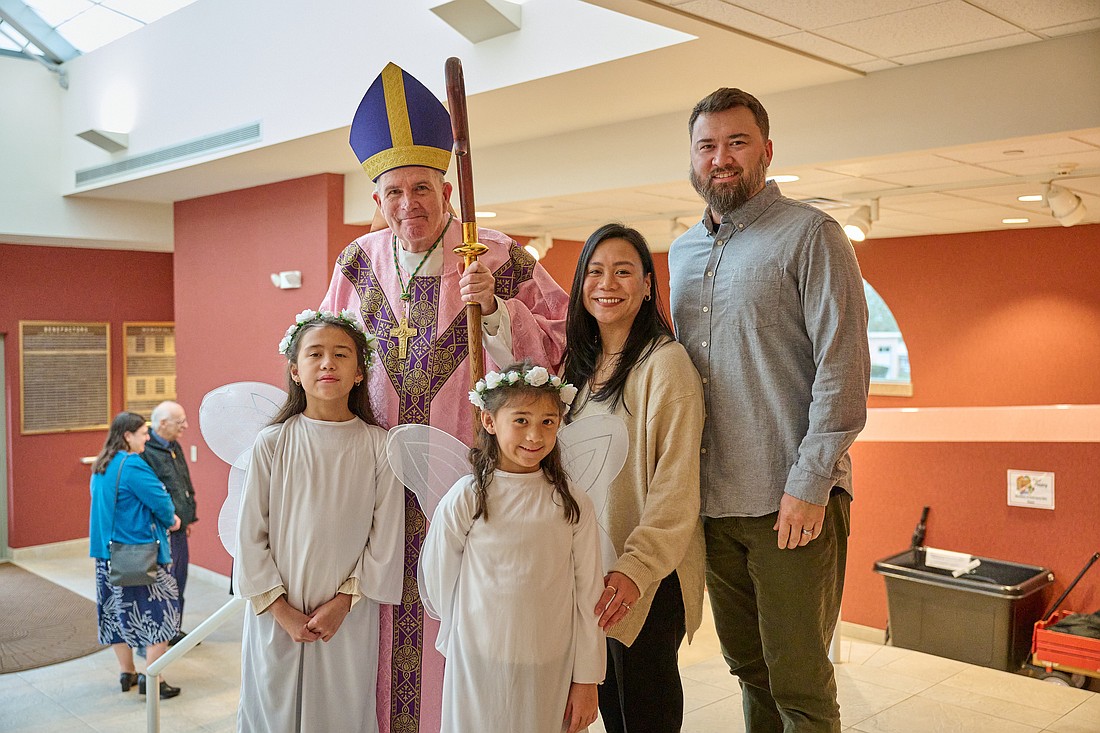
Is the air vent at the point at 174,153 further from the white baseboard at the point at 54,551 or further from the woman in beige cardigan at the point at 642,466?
the woman in beige cardigan at the point at 642,466

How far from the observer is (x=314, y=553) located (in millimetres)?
2064

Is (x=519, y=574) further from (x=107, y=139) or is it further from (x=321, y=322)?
(x=107, y=139)

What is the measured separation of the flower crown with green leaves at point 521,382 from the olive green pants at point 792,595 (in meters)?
0.47

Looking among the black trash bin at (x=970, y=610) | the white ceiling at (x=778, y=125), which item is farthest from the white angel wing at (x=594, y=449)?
the black trash bin at (x=970, y=610)

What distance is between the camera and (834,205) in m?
5.47

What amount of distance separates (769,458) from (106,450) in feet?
13.5

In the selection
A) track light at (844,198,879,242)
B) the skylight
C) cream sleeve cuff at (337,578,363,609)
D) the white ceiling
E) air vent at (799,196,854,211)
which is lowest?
cream sleeve cuff at (337,578,363,609)

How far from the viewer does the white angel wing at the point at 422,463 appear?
2012 mm

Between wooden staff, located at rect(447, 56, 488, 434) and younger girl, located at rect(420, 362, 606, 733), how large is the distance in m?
0.15

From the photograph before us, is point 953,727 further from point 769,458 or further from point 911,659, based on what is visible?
point 769,458

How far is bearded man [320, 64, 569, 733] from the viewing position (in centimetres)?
220

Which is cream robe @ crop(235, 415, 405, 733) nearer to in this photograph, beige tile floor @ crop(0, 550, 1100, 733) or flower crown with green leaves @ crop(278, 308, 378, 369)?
flower crown with green leaves @ crop(278, 308, 378, 369)

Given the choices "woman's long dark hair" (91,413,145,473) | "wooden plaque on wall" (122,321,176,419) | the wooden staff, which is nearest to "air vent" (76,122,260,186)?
"woman's long dark hair" (91,413,145,473)

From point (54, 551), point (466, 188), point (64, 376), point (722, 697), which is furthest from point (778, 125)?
point (54, 551)
